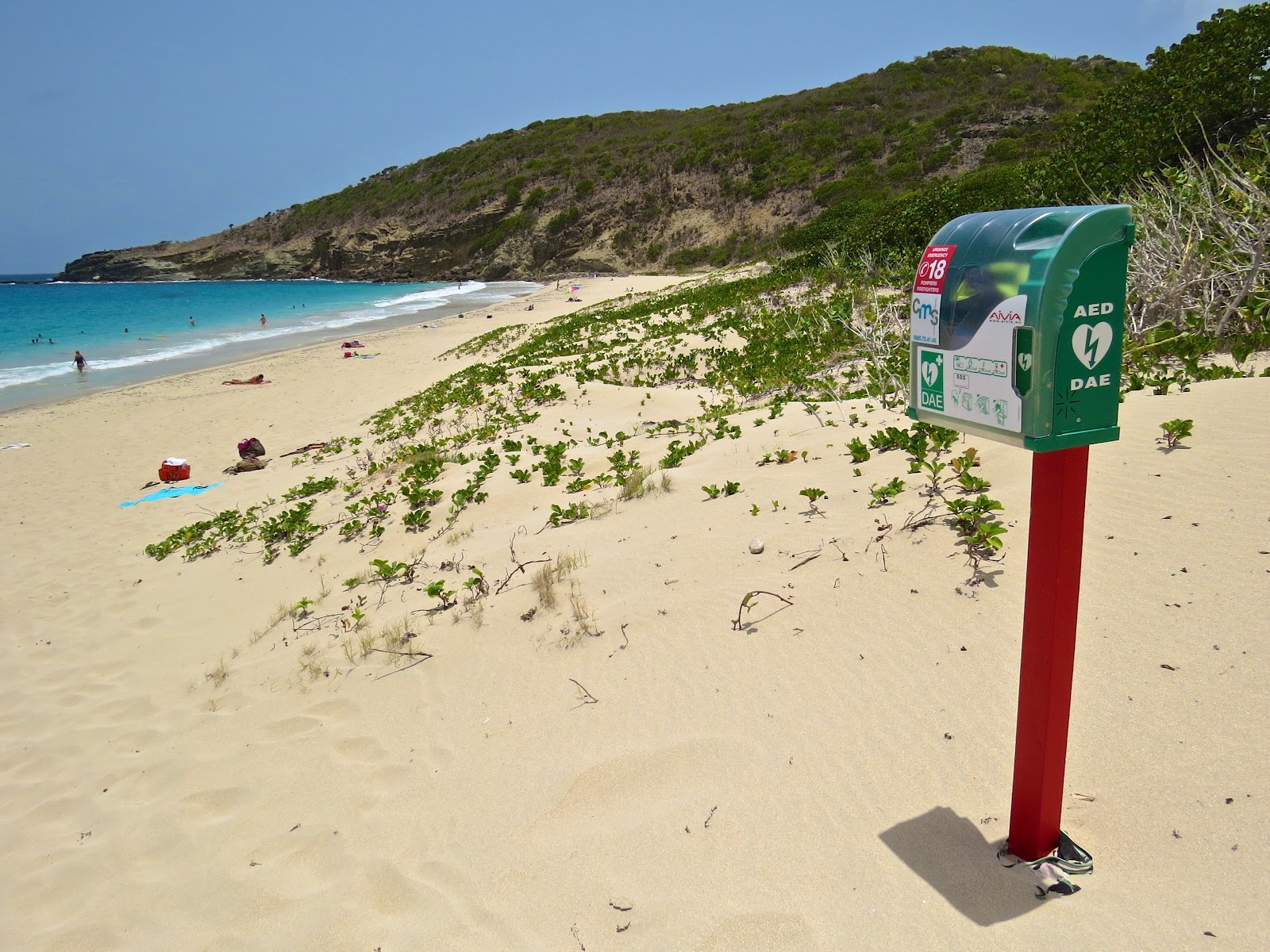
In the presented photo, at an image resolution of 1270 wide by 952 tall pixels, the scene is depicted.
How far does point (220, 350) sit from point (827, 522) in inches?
1261

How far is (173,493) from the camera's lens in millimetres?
10898

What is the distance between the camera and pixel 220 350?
30.7 meters

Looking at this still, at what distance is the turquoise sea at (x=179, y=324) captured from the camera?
26641mm

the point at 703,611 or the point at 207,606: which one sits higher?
the point at 703,611

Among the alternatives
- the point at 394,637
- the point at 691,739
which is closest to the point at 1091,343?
the point at 691,739

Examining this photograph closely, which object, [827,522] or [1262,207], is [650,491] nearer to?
[827,522]

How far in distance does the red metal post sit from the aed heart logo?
23 centimetres

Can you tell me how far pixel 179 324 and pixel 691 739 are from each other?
4735cm

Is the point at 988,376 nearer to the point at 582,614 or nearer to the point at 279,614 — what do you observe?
the point at 582,614

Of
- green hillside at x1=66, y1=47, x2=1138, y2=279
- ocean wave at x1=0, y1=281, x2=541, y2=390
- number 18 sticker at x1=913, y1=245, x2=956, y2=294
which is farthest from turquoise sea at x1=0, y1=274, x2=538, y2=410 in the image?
number 18 sticker at x1=913, y1=245, x2=956, y2=294

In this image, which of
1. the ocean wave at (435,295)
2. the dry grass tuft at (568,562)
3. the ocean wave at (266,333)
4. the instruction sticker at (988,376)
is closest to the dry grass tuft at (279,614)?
the dry grass tuft at (568,562)

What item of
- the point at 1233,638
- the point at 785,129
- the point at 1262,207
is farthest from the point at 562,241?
the point at 1233,638

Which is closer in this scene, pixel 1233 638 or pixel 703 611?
pixel 1233 638

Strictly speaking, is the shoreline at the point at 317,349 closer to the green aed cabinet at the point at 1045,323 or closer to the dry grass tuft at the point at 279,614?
the dry grass tuft at the point at 279,614
